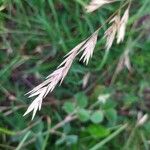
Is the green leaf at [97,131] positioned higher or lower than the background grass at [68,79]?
lower

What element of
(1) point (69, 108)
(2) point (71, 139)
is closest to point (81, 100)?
(1) point (69, 108)

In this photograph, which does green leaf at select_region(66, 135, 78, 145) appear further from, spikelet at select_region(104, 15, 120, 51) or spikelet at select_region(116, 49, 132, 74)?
spikelet at select_region(104, 15, 120, 51)

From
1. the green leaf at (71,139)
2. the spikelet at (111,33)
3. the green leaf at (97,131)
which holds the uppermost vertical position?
the spikelet at (111,33)

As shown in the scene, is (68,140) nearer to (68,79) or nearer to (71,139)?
(71,139)

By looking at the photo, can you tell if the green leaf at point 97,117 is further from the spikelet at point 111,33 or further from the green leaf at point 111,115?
the spikelet at point 111,33

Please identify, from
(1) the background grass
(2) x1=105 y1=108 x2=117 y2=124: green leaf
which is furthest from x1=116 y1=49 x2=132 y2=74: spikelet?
(2) x1=105 y1=108 x2=117 y2=124: green leaf

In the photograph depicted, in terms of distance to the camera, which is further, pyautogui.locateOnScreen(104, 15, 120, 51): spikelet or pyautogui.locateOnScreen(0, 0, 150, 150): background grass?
pyautogui.locateOnScreen(0, 0, 150, 150): background grass

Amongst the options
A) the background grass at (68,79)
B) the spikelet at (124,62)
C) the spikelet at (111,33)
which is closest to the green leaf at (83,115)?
A: the background grass at (68,79)

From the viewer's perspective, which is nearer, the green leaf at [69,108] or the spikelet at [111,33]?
the spikelet at [111,33]
